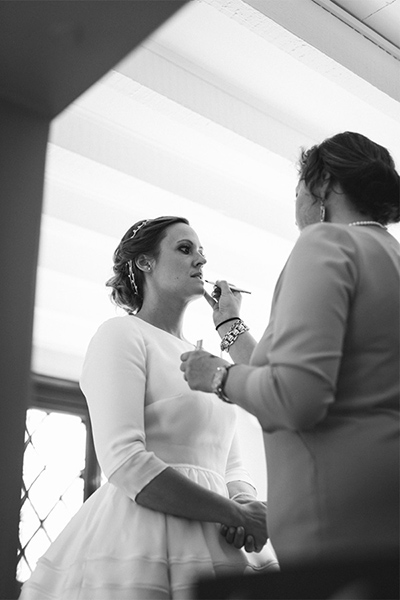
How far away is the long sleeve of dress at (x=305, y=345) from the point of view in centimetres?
127

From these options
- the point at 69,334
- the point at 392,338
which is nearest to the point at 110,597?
the point at 392,338

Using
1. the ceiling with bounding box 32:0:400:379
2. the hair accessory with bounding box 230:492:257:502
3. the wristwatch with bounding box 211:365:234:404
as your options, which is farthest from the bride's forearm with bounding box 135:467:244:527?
the ceiling with bounding box 32:0:400:379

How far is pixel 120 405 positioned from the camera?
6.11ft

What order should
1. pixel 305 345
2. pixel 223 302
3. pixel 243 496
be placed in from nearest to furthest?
pixel 305 345 < pixel 243 496 < pixel 223 302

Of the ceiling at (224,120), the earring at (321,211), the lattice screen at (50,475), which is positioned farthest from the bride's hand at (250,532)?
the lattice screen at (50,475)

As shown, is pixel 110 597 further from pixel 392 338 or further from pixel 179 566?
pixel 392 338

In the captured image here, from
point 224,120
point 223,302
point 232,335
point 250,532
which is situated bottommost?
point 250,532

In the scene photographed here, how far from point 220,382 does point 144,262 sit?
1.01m

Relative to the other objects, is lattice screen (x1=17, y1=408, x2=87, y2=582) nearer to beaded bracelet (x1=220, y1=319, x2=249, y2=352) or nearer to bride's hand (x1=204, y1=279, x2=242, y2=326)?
bride's hand (x1=204, y1=279, x2=242, y2=326)

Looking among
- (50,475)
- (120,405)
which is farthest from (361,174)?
(50,475)

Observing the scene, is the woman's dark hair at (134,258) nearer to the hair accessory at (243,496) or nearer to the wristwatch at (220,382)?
the hair accessory at (243,496)

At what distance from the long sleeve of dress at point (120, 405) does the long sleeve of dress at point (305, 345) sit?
0.52 m

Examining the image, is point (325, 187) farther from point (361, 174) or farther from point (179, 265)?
point (179, 265)

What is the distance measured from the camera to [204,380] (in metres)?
1.48
